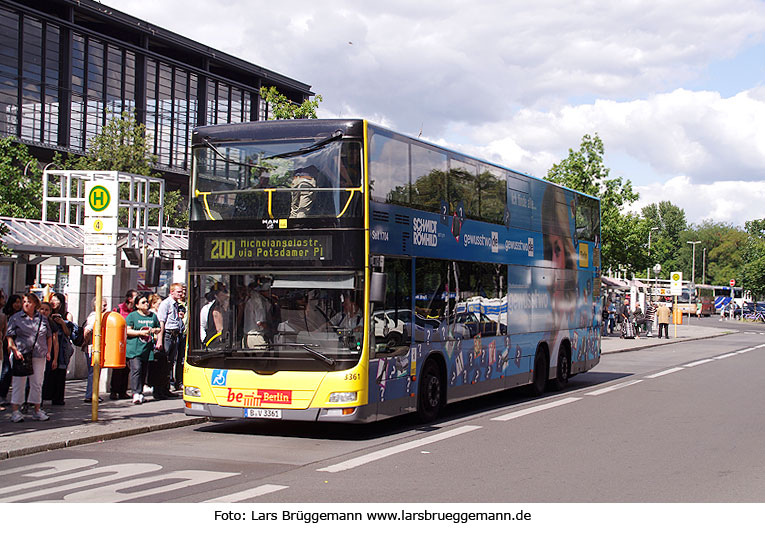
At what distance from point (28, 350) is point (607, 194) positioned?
35.1 metres

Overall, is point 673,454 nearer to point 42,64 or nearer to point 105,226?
point 105,226

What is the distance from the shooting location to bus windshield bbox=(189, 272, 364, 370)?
11188mm

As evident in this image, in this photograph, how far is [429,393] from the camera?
13086 mm

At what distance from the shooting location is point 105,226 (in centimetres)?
1277

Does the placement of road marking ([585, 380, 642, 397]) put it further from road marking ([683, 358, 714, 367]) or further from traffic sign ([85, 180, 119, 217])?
traffic sign ([85, 180, 119, 217])

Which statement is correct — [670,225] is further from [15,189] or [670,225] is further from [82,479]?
[82,479]

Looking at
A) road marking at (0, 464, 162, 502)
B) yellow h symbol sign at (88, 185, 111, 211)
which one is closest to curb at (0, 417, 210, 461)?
road marking at (0, 464, 162, 502)

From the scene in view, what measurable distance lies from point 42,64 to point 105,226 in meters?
46.2

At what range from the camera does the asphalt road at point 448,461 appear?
26.3 feet

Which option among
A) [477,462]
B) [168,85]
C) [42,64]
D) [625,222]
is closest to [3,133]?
[42,64]

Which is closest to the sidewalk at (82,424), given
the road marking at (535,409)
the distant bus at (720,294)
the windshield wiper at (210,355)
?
the windshield wiper at (210,355)

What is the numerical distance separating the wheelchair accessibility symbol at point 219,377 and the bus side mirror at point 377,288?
2.12 m

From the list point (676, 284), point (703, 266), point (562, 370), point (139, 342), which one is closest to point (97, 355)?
point (139, 342)

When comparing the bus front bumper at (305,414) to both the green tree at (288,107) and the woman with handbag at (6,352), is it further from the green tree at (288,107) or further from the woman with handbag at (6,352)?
the green tree at (288,107)
